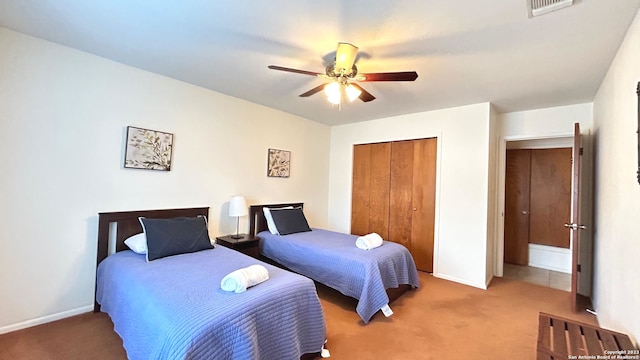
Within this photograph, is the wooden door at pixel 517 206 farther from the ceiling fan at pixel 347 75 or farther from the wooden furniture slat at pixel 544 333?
the ceiling fan at pixel 347 75

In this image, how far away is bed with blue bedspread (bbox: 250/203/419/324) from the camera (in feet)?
8.49

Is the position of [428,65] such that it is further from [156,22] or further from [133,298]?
[133,298]

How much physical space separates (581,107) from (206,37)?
4377 mm

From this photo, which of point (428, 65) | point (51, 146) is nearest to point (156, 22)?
point (51, 146)

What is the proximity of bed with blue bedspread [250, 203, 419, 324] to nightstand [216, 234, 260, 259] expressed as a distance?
0.61 feet

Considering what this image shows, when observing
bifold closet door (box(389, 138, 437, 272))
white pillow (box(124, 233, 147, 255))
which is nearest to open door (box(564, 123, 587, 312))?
bifold closet door (box(389, 138, 437, 272))

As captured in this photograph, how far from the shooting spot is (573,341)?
162 cm

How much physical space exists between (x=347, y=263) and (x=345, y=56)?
1.95 m

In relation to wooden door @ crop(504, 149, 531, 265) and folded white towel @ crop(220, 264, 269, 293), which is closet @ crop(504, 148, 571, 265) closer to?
wooden door @ crop(504, 149, 531, 265)

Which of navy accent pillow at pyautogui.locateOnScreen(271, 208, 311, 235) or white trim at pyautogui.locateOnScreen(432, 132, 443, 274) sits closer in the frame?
navy accent pillow at pyautogui.locateOnScreen(271, 208, 311, 235)

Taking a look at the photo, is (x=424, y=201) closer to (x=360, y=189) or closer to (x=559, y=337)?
(x=360, y=189)

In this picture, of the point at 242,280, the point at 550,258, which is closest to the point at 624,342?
the point at 242,280

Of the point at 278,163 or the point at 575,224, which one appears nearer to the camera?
the point at 575,224

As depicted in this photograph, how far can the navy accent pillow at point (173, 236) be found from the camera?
8.13ft
